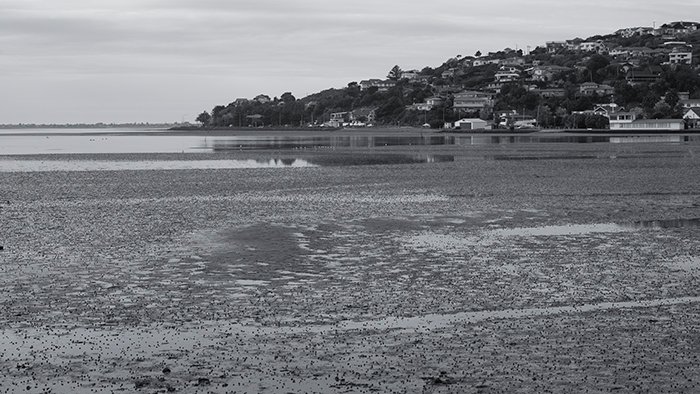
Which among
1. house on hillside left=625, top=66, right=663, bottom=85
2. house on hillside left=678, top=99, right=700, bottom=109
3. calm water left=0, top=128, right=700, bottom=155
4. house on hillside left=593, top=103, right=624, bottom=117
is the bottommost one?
calm water left=0, top=128, right=700, bottom=155

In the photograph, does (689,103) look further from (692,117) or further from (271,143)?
(271,143)

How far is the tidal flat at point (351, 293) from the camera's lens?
430 inches

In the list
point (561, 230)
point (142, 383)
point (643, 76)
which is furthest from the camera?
point (643, 76)

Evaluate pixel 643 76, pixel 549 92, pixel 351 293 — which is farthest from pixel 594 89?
pixel 351 293

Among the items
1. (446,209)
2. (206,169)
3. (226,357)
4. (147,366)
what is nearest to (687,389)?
(226,357)

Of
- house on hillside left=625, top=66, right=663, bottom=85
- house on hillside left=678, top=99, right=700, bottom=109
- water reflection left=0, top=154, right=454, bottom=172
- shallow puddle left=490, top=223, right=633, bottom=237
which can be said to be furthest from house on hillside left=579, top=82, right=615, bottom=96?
shallow puddle left=490, top=223, right=633, bottom=237

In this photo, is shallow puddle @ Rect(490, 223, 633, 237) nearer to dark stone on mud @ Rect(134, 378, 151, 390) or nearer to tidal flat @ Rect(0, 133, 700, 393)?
tidal flat @ Rect(0, 133, 700, 393)

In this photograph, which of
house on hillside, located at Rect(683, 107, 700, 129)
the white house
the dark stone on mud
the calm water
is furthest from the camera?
the white house

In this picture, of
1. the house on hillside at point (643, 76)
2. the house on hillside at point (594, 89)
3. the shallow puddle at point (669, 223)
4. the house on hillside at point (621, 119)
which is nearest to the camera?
the shallow puddle at point (669, 223)

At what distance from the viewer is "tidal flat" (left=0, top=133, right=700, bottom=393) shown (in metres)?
10.9

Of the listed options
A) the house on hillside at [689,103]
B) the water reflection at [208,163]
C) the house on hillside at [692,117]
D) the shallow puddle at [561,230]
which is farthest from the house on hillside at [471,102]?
the shallow puddle at [561,230]

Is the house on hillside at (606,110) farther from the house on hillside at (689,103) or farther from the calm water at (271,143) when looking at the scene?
the calm water at (271,143)

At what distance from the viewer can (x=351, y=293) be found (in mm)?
15742

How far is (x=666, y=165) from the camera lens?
51469mm
